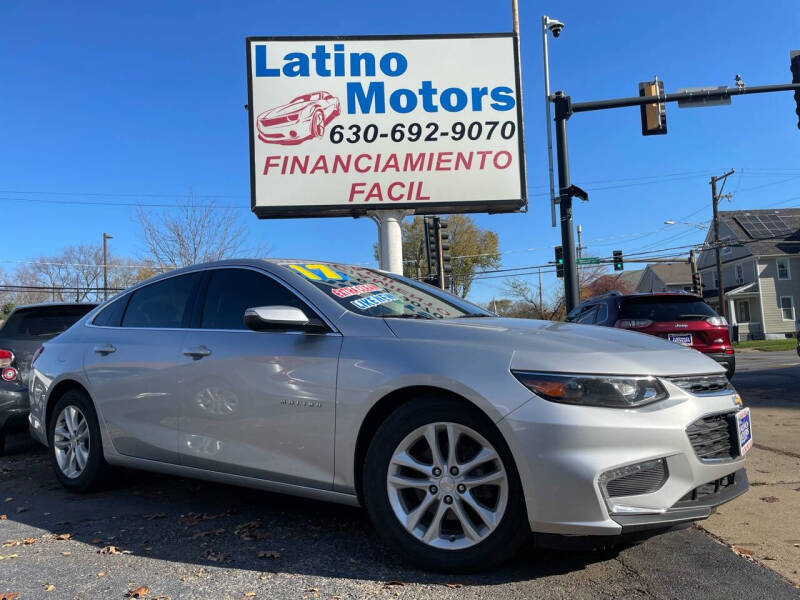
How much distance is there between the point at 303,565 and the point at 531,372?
148 centimetres

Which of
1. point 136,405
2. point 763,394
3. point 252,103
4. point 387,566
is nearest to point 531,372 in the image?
point 387,566

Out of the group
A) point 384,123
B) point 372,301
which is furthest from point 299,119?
point 372,301

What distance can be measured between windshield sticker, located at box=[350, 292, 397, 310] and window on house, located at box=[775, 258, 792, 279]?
47368mm

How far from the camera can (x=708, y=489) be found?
289 cm

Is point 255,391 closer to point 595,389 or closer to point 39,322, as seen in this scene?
point 595,389

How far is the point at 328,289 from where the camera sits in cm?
378

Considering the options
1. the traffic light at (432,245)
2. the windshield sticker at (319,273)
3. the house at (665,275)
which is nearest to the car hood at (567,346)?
the windshield sticker at (319,273)

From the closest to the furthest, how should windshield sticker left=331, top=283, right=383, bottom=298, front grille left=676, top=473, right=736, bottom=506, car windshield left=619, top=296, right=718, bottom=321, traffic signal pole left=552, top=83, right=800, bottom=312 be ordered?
1. front grille left=676, top=473, right=736, bottom=506
2. windshield sticker left=331, top=283, right=383, bottom=298
3. car windshield left=619, top=296, right=718, bottom=321
4. traffic signal pole left=552, top=83, right=800, bottom=312

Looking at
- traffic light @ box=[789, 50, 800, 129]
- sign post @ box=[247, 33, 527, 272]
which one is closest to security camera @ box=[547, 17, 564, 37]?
sign post @ box=[247, 33, 527, 272]

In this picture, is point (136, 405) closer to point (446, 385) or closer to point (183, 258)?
point (446, 385)

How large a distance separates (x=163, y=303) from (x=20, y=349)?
2667 millimetres

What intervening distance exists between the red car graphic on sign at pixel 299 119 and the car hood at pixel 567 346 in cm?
983

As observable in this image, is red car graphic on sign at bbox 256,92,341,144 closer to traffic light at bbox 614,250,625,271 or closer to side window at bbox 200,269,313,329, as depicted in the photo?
side window at bbox 200,269,313,329

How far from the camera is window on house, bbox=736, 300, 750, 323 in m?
46.0
